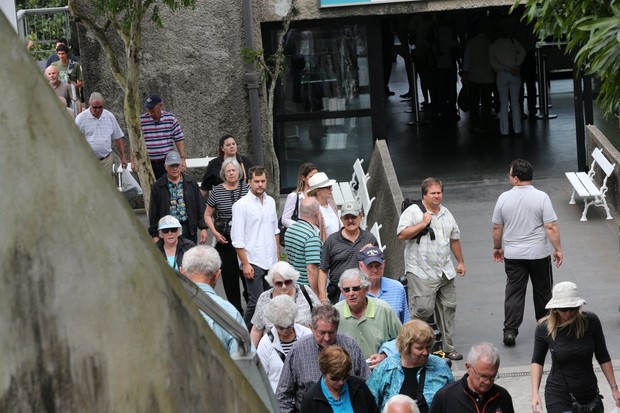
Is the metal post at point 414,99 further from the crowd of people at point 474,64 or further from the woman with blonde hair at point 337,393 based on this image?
the woman with blonde hair at point 337,393

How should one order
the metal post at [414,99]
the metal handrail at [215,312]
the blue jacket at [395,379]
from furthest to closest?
the metal post at [414,99] < the blue jacket at [395,379] < the metal handrail at [215,312]

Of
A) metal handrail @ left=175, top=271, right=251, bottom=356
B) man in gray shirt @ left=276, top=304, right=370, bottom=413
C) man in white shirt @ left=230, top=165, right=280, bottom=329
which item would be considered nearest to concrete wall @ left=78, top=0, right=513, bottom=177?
man in white shirt @ left=230, top=165, right=280, bottom=329

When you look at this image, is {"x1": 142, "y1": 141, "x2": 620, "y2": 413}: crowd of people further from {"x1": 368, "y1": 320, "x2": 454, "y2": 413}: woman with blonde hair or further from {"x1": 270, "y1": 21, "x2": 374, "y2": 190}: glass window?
{"x1": 270, "y1": 21, "x2": 374, "y2": 190}: glass window

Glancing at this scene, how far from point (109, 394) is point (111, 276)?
30 cm

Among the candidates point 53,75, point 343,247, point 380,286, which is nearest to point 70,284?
point 380,286

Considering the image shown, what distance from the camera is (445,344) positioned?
1066 cm

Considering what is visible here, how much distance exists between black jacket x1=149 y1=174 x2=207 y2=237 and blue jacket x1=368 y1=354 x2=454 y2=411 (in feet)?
15.0

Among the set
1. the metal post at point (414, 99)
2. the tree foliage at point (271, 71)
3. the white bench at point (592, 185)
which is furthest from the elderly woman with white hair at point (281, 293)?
the metal post at point (414, 99)

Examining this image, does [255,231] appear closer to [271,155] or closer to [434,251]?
[434,251]

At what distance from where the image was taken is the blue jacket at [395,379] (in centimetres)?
735

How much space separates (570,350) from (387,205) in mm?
5954

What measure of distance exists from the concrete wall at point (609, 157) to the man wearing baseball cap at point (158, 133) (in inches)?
207

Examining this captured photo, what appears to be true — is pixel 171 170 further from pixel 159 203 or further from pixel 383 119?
pixel 383 119

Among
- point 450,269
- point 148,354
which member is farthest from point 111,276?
point 450,269
